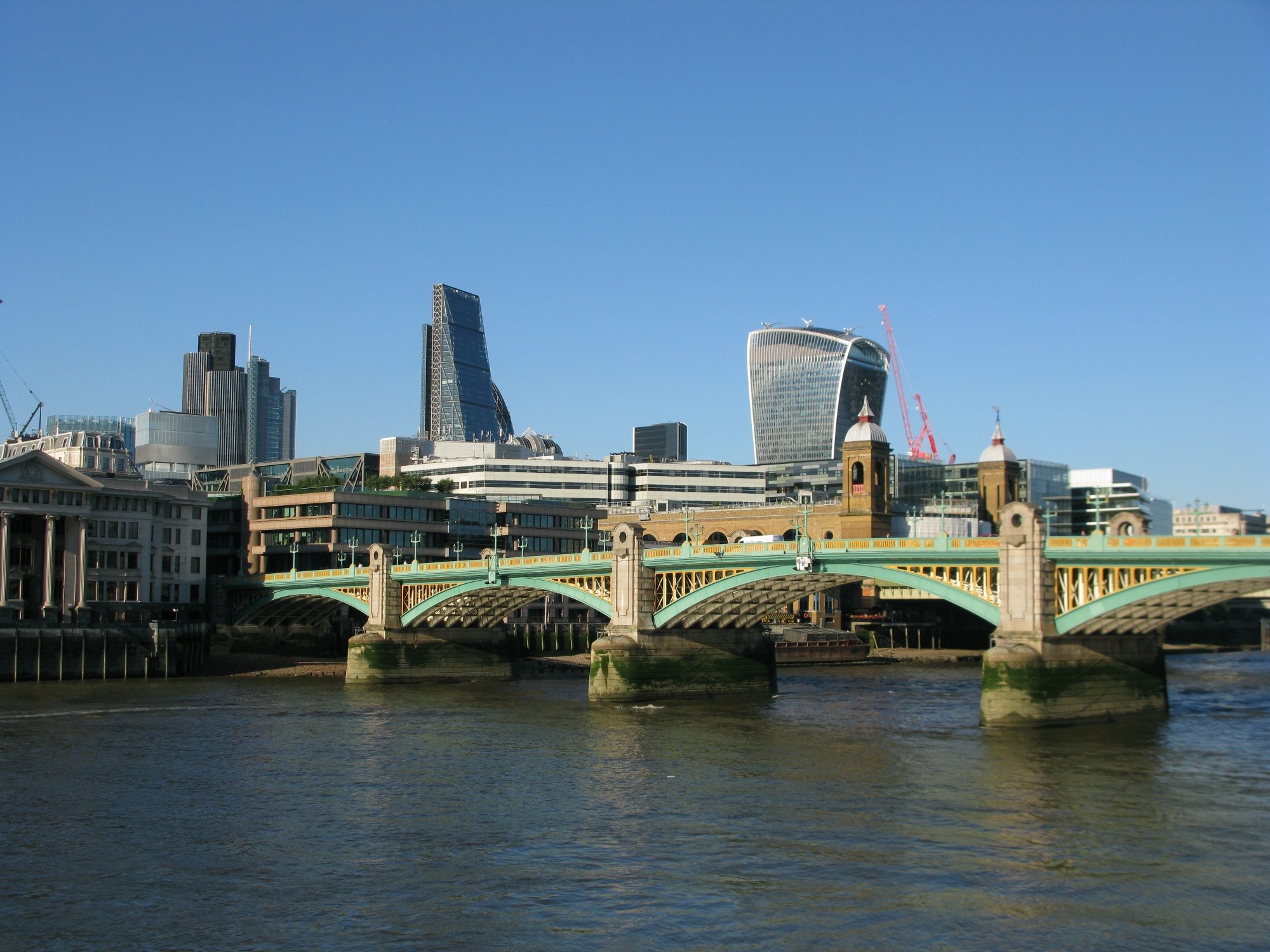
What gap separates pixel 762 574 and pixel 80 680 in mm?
52628

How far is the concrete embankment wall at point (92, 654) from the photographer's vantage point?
98.2 m

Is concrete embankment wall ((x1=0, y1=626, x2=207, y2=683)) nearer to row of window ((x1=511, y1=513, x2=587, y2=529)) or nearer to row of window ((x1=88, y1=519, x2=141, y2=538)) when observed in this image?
row of window ((x1=88, y1=519, x2=141, y2=538))

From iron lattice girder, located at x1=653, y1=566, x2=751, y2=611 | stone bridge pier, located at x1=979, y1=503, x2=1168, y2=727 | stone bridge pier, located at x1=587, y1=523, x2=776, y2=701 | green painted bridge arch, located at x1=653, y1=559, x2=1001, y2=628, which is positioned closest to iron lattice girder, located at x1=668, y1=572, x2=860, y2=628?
green painted bridge arch, located at x1=653, y1=559, x2=1001, y2=628

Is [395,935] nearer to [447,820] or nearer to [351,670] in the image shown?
[447,820]

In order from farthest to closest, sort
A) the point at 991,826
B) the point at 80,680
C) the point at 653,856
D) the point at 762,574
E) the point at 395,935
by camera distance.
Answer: the point at 80,680
the point at 762,574
the point at 991,826
the point at 653,856
the point at 395,935

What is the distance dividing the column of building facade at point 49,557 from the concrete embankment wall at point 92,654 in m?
9.91

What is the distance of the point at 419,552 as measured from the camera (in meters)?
143

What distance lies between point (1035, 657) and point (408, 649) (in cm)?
5238

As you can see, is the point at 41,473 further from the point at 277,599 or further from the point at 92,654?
the point at 277,599

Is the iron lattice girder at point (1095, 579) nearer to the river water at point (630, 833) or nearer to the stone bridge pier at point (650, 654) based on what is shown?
the river water at point (630, 833)

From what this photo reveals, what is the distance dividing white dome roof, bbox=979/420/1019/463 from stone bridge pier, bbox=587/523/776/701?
82.2 metres

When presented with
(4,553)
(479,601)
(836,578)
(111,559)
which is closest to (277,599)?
(111,559)

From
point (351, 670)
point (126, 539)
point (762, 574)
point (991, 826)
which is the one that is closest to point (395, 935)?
point (991, 826)

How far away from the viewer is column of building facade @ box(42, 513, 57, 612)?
365ft
